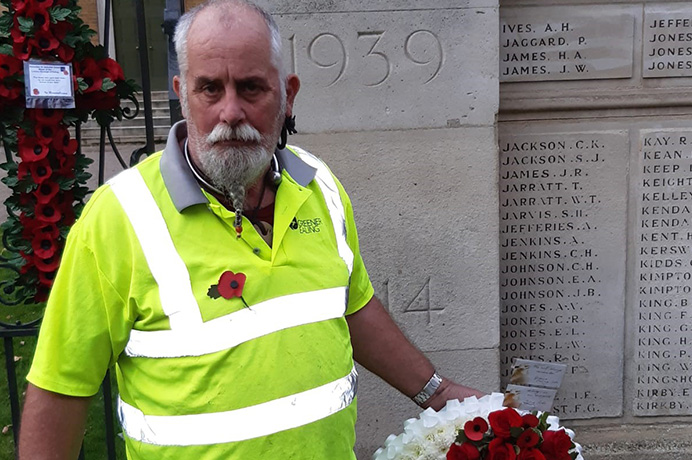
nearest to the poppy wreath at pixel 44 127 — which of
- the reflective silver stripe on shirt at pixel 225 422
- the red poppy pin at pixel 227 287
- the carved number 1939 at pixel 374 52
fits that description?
the carved number 1939 at pixel 374 52

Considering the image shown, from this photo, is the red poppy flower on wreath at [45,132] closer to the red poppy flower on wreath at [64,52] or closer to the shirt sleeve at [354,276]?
the red poppy flower on wreath at [64,52]

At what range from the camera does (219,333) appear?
5.56ft

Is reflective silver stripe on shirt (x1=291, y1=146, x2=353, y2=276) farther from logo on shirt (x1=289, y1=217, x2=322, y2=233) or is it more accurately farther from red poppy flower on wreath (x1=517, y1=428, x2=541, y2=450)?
red poppy flower on wreath (x1=517, y1=428, x2=541, y2=450)

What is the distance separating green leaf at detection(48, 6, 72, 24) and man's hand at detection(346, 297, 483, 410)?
1581mm

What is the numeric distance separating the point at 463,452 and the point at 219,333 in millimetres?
764

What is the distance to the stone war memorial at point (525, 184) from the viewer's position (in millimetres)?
3223

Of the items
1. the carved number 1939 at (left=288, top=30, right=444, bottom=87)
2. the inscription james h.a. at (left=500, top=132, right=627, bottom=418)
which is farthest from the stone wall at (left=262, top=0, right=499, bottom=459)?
the inscription james h.a. at (left=500, top=132, right=627, bottom=418)

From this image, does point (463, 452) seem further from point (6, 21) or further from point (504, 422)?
point (6, 21)

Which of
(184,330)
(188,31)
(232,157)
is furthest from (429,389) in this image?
(188,31)

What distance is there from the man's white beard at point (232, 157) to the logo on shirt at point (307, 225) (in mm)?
159

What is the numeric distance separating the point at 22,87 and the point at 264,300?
1620 mm

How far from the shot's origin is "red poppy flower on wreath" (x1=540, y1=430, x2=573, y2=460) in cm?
198

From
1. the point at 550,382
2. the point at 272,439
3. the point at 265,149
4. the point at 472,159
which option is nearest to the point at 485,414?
the point at 550,382

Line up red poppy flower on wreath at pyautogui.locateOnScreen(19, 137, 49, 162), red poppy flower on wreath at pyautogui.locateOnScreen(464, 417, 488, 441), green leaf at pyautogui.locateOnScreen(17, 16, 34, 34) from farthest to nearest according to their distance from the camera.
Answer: red poppy flower on wreath at pyautogui.locateOnScreen(19, 137, 49, 162) < green leaf at pyautogui.locateOnScreen(17, 16, 34, 34) < red poppy flower on wreath at pyautogui.locateOnScreen(464, 417, 488, 441)
